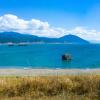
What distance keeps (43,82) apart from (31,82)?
1.54 feet

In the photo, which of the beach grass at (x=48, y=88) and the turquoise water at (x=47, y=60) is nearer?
the beach grass at (x=48, y=88)

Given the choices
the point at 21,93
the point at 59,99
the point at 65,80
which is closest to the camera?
the point at 59,99

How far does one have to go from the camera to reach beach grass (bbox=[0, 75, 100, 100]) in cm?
1241

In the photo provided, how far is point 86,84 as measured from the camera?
44.4 feet

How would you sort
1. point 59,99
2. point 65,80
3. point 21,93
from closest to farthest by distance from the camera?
point 59,99 < point 21,93 < point 65,80

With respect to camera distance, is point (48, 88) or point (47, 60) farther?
point (47, 60)

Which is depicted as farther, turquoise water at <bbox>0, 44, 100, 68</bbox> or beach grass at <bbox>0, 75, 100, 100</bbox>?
turquoise water at <bbox>0, 44, 100, 68</bbox>

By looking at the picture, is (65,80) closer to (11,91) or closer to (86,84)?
(86,84)

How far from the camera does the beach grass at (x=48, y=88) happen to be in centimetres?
1241

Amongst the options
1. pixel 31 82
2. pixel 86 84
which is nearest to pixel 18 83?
pixel 31 82

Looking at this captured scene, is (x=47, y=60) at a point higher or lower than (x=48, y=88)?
higher

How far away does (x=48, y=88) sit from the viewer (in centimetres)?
1338

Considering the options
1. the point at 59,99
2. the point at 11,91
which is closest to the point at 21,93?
the point at 11,91

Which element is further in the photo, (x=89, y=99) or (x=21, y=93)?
(x=21, y=93)
